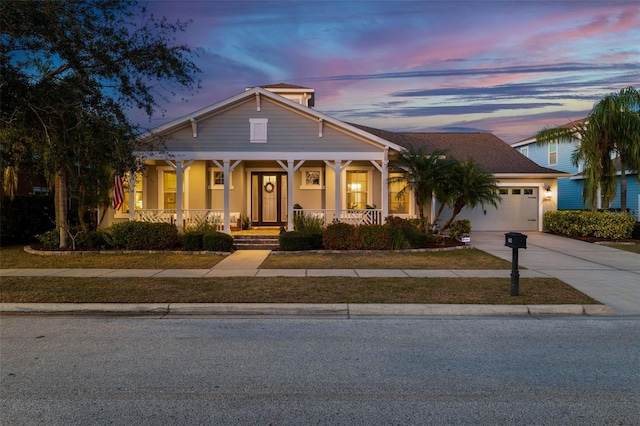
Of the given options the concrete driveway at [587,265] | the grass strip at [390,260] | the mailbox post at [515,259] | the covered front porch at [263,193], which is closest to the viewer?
the mailbox post at [515,259]

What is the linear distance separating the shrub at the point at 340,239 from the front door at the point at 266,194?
498 cm

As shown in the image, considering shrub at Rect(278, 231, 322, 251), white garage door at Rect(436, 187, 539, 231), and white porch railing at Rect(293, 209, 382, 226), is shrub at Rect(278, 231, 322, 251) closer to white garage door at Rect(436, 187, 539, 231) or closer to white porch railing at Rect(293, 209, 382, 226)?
white porch railing at Rect(293, 209, 382, 226)

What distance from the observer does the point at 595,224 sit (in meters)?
17.2

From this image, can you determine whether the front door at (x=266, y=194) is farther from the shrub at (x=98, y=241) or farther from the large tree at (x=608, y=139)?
the large tree at (x=608, y=139)

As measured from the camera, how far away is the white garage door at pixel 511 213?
67.6 feet

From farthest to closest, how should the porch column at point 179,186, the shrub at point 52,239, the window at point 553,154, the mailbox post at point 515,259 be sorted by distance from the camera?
1. the window at point 553,154
2. the porch column at point 179,186
3. the shrub at point 52,239
4. the mailbox post at point 515,259

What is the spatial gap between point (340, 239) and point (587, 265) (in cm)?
696

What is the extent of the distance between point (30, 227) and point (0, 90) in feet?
35.5

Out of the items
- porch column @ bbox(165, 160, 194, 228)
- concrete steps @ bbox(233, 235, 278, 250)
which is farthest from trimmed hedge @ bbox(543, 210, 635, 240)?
porch column @ bbox(165, 160, 194, 228)

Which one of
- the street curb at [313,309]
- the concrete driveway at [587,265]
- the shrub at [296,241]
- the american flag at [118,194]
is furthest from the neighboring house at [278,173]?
the street curb at [313,309]

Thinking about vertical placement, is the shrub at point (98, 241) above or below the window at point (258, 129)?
below

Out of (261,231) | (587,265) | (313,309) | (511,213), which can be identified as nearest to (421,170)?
(587,265)

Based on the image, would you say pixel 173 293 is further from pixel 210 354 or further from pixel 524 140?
pixel 524 140

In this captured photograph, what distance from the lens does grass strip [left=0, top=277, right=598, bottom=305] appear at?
7445mm
